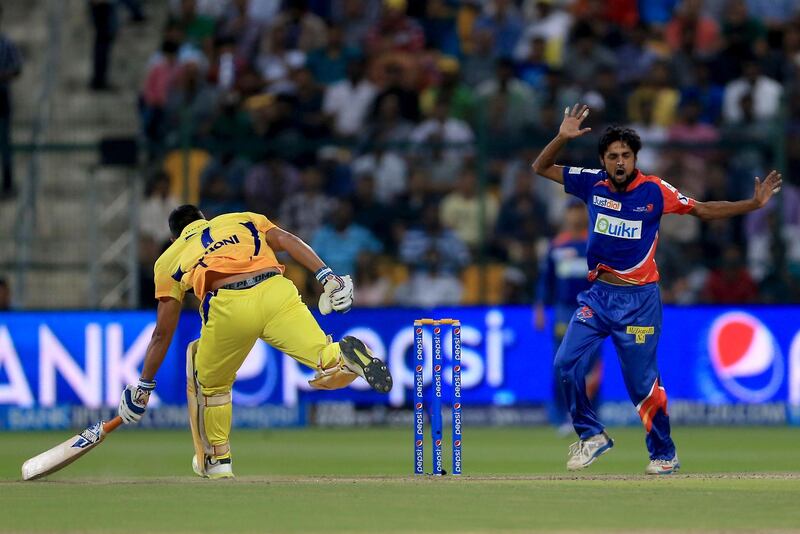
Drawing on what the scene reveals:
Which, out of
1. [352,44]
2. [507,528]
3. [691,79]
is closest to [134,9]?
[352,44]

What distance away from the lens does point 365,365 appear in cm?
1105

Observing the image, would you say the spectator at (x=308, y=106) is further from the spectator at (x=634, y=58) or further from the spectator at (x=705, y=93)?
the spectator at (x=705, y=93)

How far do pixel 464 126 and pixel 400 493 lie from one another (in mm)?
10222

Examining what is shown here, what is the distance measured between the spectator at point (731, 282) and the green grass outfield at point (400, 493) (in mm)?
3381

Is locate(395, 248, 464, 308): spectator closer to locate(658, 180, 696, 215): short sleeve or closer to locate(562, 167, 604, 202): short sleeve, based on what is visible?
locate(562, 167, 604, 202): short sleeve

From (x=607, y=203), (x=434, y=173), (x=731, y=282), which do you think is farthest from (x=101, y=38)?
(x=607, y=203)

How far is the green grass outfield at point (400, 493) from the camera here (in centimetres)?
884

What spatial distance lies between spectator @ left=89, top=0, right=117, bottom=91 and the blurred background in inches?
20.6

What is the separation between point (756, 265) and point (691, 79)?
9.62 ft

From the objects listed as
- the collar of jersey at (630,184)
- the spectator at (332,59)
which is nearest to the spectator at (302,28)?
the spectator at (332,59)

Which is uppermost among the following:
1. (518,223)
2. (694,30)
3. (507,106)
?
(694,30)

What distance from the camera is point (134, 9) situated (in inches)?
898

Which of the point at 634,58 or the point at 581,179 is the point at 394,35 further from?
the point at 581,179

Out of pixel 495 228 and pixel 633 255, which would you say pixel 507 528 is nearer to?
pixel 633 255
